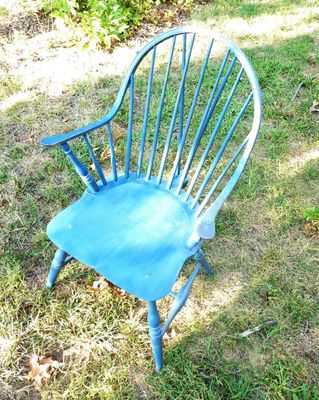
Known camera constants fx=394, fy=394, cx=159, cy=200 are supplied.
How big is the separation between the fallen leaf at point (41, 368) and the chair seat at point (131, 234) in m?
0.65

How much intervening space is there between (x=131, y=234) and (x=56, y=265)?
1.62 ft

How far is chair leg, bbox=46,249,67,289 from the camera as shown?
1940 millimetres

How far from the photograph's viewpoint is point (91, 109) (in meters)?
3.31

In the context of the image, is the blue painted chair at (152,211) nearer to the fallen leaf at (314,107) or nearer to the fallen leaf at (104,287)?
the fallen leaf at (104,287)

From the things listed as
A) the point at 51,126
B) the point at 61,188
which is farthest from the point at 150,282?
the point at 51,126

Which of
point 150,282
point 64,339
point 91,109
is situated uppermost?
point 150,282

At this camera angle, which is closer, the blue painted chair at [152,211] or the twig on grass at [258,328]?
the blue painted chair at [152,211]

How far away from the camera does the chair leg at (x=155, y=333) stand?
1655 millimetres

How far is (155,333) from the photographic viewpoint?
5.66 feet

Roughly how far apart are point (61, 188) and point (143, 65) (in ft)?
5.35

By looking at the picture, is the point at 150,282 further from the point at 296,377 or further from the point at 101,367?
the point at 296,377

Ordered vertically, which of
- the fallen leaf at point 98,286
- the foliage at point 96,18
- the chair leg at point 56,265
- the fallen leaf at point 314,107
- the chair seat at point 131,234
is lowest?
the fallen leaf at point 98,286

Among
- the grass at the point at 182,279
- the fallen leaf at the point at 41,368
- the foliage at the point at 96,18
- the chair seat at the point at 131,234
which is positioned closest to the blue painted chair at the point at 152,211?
the chair seat at the point at 131,234

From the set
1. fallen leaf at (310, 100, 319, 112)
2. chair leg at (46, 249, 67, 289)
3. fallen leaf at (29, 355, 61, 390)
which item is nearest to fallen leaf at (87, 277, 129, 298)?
chair leg at (46, 249, 67, 289)
